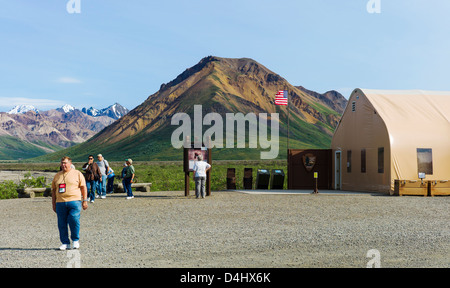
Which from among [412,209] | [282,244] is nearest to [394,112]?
[412,209]

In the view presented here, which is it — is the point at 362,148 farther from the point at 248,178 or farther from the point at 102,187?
the point at 102,187

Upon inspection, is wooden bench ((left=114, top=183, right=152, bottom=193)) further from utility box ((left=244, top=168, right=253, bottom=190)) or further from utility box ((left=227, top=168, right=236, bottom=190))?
utility box ((left=244, top=168, right=253, bottom=190))

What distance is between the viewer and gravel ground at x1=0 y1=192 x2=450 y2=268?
26.7 feet

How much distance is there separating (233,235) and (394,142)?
1572cm

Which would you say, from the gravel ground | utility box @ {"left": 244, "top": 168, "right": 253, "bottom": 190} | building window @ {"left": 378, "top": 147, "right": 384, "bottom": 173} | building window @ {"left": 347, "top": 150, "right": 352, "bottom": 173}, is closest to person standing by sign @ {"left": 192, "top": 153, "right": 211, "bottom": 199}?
the gravel ground

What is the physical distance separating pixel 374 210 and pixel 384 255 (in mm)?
8267

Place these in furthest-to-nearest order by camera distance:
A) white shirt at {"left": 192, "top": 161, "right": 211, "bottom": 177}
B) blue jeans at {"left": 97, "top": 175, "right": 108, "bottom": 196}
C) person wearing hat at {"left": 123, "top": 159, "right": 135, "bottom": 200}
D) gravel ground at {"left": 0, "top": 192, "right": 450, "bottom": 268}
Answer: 1. blue jeans at {"left": 97, "top": 175, "right": 108, "bottom": 196}
2. white shirt at {"left": 192, "top": 161, "right": 211, "bottom": 177}
3. person wearing hat at {"left": 123, "top": 159, "right": 135, "bottom": 200}
4. gravel ground at {"left": 0, "top": 192, "right": 450, "bottom": 268}

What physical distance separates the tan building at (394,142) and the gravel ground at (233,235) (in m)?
6.24

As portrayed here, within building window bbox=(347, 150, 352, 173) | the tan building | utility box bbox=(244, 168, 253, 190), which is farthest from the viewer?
utility box bbox=(244, 168, 253, 190)

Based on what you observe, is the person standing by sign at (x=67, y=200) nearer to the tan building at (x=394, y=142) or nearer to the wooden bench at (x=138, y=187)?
the wooden bench at (x=138, y=187)

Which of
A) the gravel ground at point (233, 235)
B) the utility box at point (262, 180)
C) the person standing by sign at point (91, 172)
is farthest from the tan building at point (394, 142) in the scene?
the person standing by sign at point (91, 172)

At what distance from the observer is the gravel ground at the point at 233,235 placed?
26.7ft

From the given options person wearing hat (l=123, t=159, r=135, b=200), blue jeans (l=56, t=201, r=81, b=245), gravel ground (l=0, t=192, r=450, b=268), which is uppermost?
person wearing hat (l=123, t=159, r=135, b=200)
